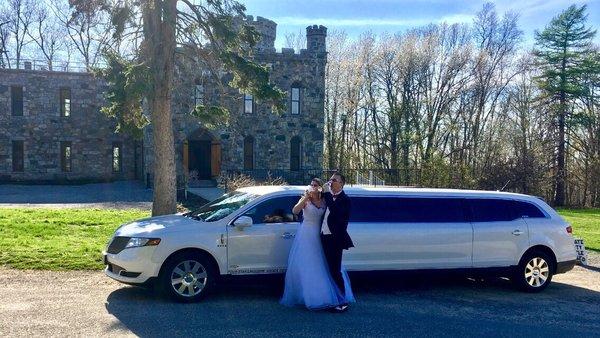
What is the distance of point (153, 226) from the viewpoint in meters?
7.68

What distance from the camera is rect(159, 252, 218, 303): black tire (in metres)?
7.32

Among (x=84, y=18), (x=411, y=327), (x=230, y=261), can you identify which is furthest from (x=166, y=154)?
(x=411, y=327)

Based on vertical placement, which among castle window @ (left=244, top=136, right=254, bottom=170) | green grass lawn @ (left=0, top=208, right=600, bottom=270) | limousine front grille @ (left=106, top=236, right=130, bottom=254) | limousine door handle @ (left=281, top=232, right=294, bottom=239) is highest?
castle window @ (left=244, top=136, right=254, bottom=170)

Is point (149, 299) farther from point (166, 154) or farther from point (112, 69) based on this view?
point (112, 69)

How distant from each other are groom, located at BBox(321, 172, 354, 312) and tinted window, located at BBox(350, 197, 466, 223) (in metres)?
0.86

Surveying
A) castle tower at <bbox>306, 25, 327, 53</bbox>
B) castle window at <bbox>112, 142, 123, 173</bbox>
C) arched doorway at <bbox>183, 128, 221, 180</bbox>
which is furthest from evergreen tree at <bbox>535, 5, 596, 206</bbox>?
castle window at <bbox>112, 142, 123, 173</bbox>

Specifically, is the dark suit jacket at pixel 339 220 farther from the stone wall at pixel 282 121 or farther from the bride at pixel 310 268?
the stone wall at pixel 282 121

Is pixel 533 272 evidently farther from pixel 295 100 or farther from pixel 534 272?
pixel 295 100

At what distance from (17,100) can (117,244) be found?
30884 mm

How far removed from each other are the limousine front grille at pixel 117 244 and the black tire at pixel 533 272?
6022 mm

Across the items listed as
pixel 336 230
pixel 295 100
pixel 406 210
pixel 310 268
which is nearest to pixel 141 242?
pixel 310 268

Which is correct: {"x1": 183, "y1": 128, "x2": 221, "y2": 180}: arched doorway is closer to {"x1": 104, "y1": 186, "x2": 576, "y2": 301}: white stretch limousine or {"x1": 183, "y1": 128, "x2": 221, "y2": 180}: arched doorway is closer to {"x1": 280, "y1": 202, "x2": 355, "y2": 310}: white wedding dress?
{"x1": 104, "y1": 186, "x2": 576, "y2": 301}: white stretch limousine

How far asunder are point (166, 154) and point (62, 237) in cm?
308

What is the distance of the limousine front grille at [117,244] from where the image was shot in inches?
294
